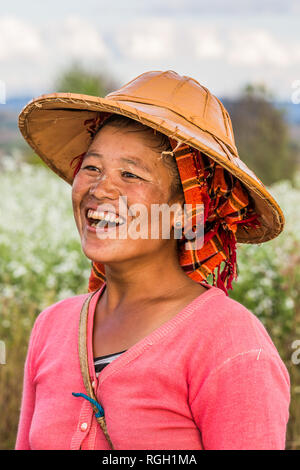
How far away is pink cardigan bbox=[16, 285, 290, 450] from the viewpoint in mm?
1508

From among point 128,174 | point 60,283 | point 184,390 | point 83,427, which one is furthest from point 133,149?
point 60,283

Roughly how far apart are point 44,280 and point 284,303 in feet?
6.54

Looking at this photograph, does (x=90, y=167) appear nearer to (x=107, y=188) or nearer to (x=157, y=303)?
(x=107, y=188)

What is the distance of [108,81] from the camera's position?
15.8 meters

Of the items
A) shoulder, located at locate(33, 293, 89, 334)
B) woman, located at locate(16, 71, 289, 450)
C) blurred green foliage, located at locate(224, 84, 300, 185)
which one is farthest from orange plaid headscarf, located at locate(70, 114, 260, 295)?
blurred green foliage, located at locate(224, 84, 300, 185)

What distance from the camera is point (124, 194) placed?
178 centimetres

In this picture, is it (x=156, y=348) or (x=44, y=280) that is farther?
(x=44, y=280)

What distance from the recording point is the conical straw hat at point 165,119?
5.49 feet

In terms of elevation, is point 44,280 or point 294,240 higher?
point 294,240

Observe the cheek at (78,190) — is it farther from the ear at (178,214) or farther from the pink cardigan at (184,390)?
the pink cardigan at (184,390)

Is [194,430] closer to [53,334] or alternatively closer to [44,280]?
[53,334]

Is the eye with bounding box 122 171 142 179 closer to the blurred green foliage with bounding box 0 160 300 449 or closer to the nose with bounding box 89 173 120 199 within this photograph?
the nose with bounding box 89 173 120 199

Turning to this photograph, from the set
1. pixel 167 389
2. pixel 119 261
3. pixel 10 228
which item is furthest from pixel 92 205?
pixel 10 228

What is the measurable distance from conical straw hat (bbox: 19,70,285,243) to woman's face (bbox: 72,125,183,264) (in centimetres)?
12
